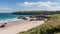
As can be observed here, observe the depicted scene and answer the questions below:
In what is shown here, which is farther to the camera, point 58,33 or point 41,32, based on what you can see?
point 41,32

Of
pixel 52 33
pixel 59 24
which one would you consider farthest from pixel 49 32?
pixel 59 24

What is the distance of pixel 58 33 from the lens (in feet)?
12.5

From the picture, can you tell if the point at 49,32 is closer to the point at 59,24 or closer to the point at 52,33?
the point at 52,33

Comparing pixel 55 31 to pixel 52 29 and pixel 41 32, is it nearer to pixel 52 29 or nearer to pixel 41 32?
pixel 52 29

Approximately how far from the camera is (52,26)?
388 cm

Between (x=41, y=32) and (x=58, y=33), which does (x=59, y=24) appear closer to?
(x=58, y=33)

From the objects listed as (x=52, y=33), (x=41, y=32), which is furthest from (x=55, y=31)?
(x=41, y=32)

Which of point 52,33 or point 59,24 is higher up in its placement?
point 59,24

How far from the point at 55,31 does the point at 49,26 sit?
220mm

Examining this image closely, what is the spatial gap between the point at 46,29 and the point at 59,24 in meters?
0.38

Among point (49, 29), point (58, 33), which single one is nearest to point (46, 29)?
point (49, 29)

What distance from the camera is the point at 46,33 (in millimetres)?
3922

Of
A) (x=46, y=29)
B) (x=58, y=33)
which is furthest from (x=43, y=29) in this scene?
(x=58, y=33)

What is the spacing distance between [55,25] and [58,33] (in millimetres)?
232
